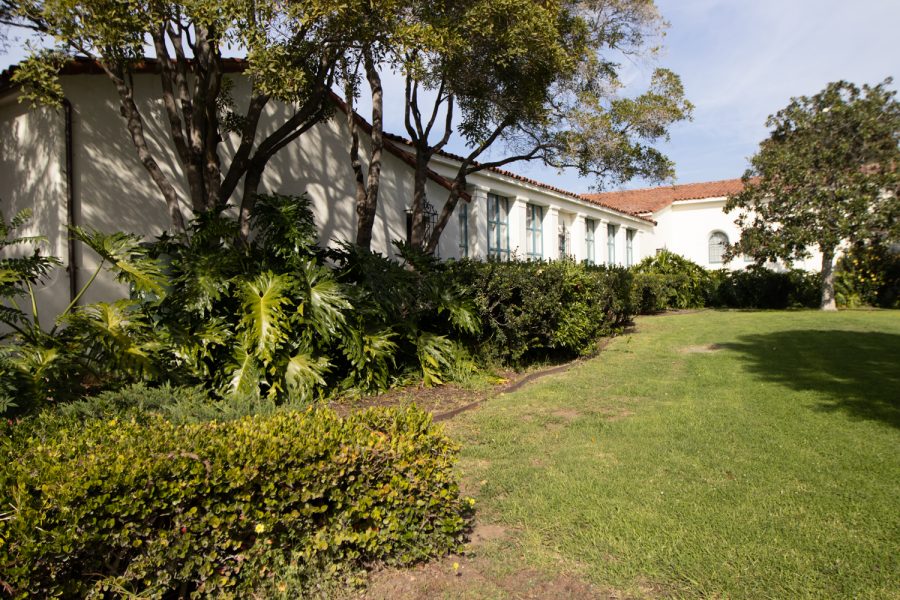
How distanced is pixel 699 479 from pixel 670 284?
702 inches

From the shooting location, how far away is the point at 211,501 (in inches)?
108

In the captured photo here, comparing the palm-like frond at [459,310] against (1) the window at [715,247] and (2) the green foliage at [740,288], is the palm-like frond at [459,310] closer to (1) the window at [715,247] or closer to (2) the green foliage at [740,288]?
Result: (2) the green foliage at [740,288]

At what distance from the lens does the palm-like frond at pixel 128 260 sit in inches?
204

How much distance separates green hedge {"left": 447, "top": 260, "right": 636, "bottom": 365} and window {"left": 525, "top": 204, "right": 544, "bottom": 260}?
9532mm

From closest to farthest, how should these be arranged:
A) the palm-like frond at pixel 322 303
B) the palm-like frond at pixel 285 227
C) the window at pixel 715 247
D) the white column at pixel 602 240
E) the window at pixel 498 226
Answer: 1. the palm-like frond at pixel 322 303
2. the palm-like frond at pixel 285 227
3. the window at pixel 498 226
4. the white column at pixel 602 240
5. the window at pixel 715 247

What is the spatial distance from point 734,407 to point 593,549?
12.8ft

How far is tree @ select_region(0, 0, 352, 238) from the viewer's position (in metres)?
6.26

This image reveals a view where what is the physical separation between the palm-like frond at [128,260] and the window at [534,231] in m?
14.5

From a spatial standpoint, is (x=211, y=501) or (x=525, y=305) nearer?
(x=211, y=501)

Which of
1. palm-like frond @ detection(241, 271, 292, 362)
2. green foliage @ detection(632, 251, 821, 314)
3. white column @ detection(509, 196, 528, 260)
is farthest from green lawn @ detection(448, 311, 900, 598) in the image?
green foliage @ detection(632, 251, 821, 314)

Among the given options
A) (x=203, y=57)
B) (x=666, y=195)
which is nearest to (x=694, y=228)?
(x=666, y=195)

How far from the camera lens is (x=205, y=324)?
20.3 feet

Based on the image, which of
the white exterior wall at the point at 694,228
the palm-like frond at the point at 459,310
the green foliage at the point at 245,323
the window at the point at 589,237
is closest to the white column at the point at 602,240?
the window at the point at 589,237

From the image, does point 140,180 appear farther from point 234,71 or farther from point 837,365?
point 837,365
